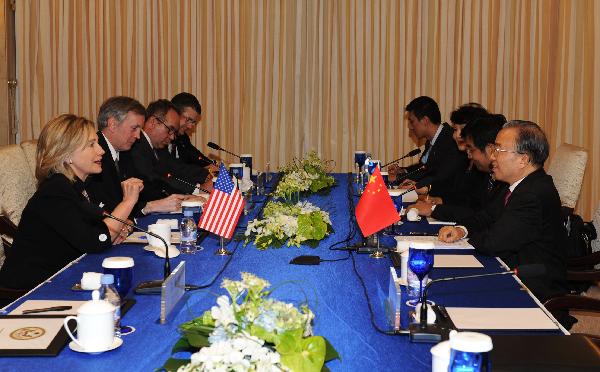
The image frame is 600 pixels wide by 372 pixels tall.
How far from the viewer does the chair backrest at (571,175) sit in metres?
4.52

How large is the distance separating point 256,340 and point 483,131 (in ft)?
10.2

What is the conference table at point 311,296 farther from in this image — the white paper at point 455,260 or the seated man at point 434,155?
the seated man at point 434,155

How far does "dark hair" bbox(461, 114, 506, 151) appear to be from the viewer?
442 cm

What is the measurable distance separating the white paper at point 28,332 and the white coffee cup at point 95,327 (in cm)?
11

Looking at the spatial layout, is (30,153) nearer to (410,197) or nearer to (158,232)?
(158,232)

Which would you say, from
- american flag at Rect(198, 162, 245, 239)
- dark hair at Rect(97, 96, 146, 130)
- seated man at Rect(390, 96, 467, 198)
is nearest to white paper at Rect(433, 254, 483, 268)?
american flag at Rect(198, 162, 245, 239)

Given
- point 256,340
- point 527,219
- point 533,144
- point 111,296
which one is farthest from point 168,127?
point 256,340

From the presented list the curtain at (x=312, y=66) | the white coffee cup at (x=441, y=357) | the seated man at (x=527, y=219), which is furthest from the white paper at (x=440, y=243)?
the curtain at (x=312, y=66)

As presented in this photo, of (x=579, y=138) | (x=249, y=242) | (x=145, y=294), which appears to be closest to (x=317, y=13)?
(x=579, y=138)

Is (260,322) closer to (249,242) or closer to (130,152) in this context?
(249,242)

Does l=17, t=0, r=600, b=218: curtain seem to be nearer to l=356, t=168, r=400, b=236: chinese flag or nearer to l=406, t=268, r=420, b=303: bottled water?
l=356, t=168, r=400, b=236: chinese flag

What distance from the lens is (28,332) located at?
7.24 feet

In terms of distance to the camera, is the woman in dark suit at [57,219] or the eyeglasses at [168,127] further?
the eyeglasses at [168,127]

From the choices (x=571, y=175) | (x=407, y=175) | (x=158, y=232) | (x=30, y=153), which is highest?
(x=30, y=153)
